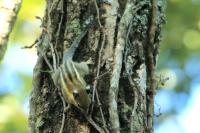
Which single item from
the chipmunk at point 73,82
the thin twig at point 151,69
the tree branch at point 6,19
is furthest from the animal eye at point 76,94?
the tree branch at point 6,19

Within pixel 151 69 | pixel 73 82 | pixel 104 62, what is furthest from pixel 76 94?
pixel 151 69

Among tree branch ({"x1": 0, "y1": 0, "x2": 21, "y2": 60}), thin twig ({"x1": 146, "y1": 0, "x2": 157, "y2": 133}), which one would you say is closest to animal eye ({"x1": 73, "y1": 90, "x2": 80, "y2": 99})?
thin twig ({"x1": 146, "y1": 0, "x2": 157, "y2": 133})

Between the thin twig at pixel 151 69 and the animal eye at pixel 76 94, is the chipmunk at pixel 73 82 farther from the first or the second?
the thin twig at pixel 151 69

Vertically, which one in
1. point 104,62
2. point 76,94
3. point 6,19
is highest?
Answer: point 6,19

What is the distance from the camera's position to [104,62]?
186cm

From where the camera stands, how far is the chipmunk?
1.76 meters

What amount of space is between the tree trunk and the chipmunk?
3 cm

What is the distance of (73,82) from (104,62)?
15cm

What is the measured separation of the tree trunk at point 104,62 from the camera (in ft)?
5.87

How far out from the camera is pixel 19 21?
4703 mm

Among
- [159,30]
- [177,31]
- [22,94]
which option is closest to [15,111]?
[22,94]

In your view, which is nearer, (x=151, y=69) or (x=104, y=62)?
(x=104, y=62)

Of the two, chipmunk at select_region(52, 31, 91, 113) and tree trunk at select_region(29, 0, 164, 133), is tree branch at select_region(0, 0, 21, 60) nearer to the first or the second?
tree trunk at select_region(29, 0, 164, 133)

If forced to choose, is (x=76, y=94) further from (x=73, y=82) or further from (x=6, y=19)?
(x=6, y=19)
